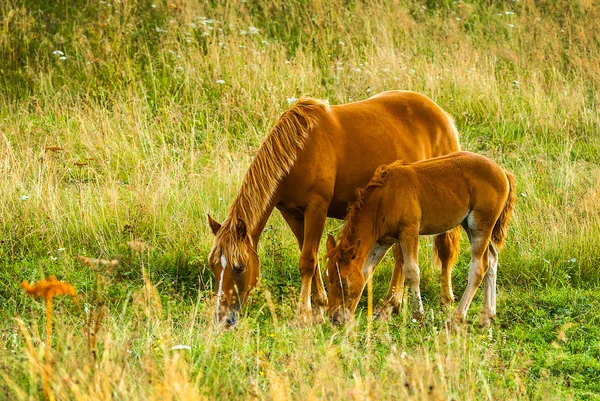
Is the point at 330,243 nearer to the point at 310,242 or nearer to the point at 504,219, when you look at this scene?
the point at 310,242

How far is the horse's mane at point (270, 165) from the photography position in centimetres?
616

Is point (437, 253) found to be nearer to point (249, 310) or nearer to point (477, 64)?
point (249, 310)

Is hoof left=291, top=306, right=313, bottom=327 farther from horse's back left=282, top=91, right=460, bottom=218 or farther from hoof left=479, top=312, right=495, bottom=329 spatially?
hoof left=479, top=312, right=495, bottom=329

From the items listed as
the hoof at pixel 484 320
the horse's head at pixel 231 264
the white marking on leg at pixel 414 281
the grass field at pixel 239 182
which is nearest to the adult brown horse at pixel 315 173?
the horse's head at pixel 231 264

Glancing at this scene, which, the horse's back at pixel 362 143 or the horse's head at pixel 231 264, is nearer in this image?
the horse's head at pixel 231 264

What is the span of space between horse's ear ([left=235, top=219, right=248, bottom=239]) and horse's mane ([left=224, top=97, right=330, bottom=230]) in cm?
4

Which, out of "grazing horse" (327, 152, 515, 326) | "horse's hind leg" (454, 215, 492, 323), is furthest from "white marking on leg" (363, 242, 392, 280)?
"horse's hind leg" (454, 215, 492, 323)

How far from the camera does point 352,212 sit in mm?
6012

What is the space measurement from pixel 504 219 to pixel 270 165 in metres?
1.92

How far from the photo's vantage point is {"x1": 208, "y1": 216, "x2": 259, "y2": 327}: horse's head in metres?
5.87

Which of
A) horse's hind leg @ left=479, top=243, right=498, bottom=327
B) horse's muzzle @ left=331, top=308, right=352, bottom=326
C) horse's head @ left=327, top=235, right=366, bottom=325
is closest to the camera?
horse's muzzle @ left=331, top=308, right=352, bottom=326

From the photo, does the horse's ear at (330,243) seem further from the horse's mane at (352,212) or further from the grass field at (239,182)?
the grass field at (239,182)

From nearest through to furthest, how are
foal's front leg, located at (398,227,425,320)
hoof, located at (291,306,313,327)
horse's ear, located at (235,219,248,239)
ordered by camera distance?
hoof, located at (291,306,313,327) → horse's ear, located at (235,219,248,239) → foal's front leg, located at (398,227,425,320)

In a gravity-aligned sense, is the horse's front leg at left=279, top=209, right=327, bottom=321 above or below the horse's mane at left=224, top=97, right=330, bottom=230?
below
